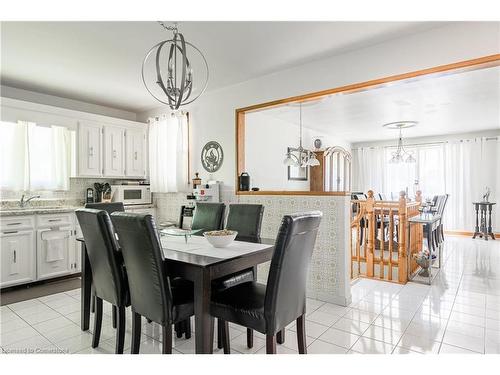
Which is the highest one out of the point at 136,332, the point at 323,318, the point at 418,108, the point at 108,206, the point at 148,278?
the point at 418,108

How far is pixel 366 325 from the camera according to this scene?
104 inches

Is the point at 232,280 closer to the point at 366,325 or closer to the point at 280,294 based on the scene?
the point at 280,294

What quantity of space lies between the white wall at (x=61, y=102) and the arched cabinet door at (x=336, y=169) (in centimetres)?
402

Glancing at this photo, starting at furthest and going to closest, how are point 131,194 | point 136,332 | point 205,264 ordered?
point 131,194 < point 136,332 < point 205,264

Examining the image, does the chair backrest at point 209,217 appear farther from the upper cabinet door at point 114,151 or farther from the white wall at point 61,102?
the white wall at point 61,102

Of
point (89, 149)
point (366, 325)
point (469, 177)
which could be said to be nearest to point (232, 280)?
point (366, 325)

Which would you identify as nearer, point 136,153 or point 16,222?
point 16,222

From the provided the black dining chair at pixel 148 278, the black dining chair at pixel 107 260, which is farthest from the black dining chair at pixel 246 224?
the black dining chair at pixel 107 260

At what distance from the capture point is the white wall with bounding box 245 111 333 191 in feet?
16.6

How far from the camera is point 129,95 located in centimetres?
453

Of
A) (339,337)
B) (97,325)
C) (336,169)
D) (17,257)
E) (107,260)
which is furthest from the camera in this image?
(336,169)

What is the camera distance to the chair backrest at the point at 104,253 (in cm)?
202

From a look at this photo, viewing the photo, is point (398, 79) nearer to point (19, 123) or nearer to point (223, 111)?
point (223, 111)

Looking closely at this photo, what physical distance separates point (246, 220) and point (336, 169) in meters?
4.92
